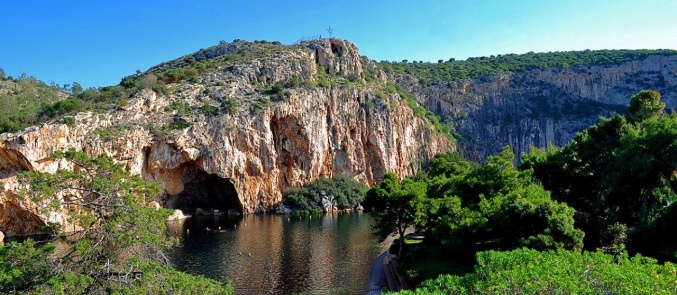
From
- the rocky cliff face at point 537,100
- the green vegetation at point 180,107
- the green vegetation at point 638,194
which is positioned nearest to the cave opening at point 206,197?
the green vegetation at point 180,107

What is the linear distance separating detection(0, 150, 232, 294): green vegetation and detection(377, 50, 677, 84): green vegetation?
117 m

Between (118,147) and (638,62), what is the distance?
12744 centimetres

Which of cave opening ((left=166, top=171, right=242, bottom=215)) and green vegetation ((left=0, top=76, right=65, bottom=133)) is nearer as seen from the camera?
green vegetation ((left=0, top=76, right=65, bottom=133))

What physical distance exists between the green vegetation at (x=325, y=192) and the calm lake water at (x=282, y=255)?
55.1 ft

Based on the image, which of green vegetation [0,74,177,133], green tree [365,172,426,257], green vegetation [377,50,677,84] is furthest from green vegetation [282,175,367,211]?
green vegetation [377,50,677,84]

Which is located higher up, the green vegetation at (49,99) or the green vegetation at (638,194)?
the green vegetation at (49,99)

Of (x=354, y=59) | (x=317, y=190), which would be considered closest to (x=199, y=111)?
(x=317, y=190)

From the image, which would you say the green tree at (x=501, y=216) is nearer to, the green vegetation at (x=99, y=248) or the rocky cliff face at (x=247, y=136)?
the green vegetation at (x=99, y=248)

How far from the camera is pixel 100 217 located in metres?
13.2

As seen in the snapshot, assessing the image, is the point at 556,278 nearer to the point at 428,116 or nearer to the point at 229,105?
the point at 229,105

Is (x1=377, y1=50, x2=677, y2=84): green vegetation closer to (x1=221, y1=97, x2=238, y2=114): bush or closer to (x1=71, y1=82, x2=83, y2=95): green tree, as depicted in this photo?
(x1=221, y1=97, x2=238, y2=114): bush

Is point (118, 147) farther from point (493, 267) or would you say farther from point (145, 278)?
point (493, 267)

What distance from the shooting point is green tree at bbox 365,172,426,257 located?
29734 millimetres

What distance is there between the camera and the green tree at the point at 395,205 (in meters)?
29.7
